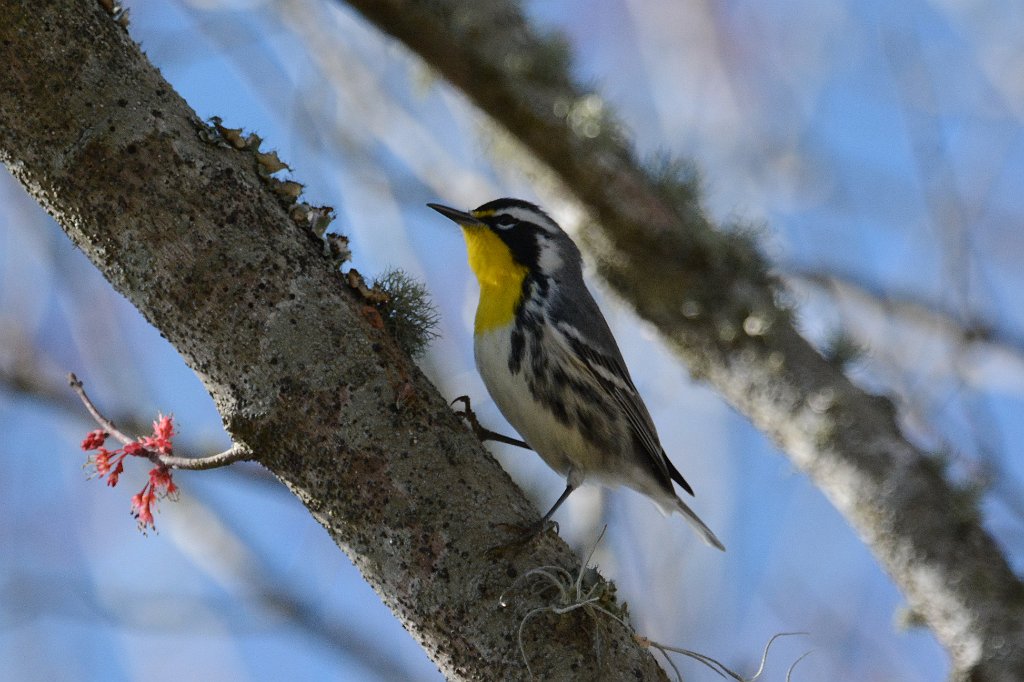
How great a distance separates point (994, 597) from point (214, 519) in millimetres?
4152

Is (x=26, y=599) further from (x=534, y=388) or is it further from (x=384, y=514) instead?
(x=384, y=514)

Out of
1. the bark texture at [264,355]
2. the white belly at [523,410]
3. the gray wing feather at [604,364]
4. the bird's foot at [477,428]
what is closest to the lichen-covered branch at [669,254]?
the gray wing feather at [604,364]

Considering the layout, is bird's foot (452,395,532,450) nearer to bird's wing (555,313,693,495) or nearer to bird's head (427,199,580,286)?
bird's wing (555,313,693,495)

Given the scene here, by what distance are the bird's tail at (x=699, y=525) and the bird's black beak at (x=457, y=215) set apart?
5.12ft

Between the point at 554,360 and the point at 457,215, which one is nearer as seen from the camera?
Result: the point at 554,360

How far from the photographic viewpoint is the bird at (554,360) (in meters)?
3.99

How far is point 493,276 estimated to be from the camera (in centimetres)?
438

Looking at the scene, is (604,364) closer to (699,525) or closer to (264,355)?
(699,525)

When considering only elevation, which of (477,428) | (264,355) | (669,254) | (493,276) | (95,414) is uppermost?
(669,254)

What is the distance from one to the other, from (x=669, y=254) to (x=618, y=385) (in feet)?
2.03

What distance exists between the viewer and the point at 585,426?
13.4 feet

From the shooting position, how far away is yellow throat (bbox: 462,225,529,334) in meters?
4.14

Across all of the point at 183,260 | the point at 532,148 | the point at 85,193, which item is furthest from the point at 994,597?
the point at 85,193

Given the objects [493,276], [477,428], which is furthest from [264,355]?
[493,276]
